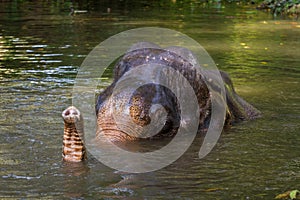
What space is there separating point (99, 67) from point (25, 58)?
1798 millimetres

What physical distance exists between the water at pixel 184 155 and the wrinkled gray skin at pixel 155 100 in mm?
343

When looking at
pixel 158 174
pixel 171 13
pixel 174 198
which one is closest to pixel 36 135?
pixel 158 174

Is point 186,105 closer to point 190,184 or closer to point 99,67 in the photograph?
point 190,184

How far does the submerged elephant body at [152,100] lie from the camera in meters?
6.72

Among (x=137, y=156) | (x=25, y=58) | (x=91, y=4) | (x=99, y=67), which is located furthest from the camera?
(x=91, y=4)

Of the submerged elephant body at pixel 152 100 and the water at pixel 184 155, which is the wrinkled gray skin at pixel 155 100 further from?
the water at pixel 184 155

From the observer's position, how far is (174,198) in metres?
5.06

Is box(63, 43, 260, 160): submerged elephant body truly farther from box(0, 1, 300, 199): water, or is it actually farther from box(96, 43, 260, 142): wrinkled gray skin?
box(0, 1, 300, 199): water

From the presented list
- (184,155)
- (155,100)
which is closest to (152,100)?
(155,100)

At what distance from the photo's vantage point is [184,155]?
253 inches

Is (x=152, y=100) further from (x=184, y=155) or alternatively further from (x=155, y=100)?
(x=184, y=155)

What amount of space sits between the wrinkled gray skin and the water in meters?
0.34

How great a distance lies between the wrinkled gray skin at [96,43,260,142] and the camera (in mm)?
6723

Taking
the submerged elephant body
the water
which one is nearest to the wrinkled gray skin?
the submerged elephant body
